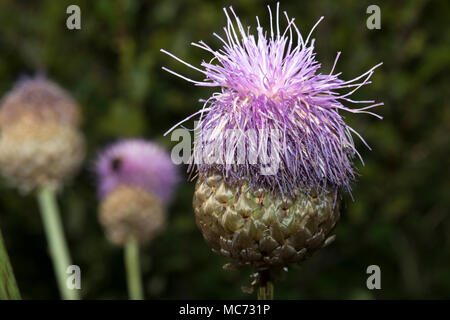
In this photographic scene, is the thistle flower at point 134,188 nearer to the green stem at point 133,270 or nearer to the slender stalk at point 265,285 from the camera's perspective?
the green stem at point 133,270

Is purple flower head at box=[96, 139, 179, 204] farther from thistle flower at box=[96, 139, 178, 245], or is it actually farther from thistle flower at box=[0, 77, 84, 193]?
thistle flower at box=[0, 77, 84, 193]

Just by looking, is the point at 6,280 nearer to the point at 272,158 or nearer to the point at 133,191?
the point at 272,158

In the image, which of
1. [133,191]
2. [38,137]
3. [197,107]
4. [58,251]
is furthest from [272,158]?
[197,107]

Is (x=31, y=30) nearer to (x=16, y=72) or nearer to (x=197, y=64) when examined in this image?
(x=16, y=72)

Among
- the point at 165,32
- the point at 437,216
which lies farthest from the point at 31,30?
the point at 437,216

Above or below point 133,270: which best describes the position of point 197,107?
above

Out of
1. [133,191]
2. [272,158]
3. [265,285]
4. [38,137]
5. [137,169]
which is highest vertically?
[38,137]
